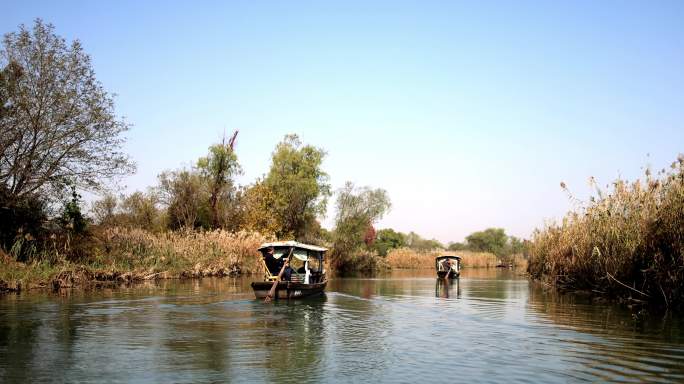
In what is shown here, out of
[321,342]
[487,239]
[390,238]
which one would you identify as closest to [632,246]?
[321,342]

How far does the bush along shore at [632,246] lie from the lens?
18.6 m

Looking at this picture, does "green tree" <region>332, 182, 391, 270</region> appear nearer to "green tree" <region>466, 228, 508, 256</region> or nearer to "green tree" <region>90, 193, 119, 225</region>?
"green tree" <region>90, 193, 119, 225</region>

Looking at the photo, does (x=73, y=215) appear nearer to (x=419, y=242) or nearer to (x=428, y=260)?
(x=428, y=260)

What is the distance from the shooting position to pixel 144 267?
33781 mm

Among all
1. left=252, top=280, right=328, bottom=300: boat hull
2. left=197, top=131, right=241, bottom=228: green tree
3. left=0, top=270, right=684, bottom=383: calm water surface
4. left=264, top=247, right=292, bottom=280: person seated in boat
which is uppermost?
left=197, top=131, right=241, bottom=228: green tree

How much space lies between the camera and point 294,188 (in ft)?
194

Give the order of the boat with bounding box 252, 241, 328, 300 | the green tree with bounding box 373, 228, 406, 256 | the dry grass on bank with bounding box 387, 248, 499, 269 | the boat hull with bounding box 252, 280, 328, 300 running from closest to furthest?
the boat hull with bounding box 252, 280, 328, 300, the boat with bounding box 252, 241, 328, 300, the dry grass on bank with bounding box 387, 248, 499, 269, the green tree with bounding box 373, 228, 406, 256

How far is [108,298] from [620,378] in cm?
1877

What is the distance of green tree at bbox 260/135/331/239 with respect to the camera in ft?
190

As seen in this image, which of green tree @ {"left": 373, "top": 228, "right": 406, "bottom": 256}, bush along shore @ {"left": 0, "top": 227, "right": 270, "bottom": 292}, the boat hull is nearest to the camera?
the boat hull

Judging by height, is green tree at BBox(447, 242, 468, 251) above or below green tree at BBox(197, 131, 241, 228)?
below

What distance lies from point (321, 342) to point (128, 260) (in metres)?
22.4

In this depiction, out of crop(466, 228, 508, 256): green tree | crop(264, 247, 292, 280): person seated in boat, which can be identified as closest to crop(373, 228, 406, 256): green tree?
crop(466, 228, 508, 256): green tree

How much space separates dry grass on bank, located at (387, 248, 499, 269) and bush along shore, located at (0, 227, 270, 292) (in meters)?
25.1
